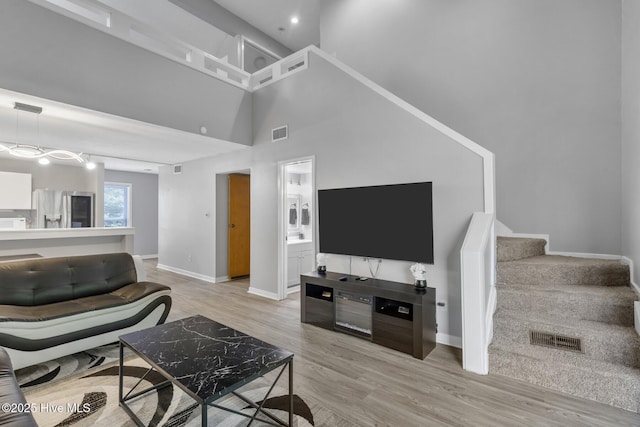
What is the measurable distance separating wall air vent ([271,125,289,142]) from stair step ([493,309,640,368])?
356 cm

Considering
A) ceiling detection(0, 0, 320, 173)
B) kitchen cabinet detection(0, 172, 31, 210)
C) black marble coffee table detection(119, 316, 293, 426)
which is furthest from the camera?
kitchen cabinet detection(0, 172, 31, 210)

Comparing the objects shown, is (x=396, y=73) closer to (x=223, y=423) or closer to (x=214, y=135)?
(x=214, y=135)

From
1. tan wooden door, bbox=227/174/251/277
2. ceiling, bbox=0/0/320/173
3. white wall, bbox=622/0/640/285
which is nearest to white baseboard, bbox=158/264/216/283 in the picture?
tan wooden door, bbox=227/174/251/277

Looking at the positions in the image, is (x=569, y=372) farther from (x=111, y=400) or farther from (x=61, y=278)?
(x=61, y=278)

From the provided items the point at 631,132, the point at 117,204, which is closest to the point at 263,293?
the point at 631,132

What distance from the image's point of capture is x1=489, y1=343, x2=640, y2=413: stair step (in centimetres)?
203

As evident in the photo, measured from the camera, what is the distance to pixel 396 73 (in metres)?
4.89

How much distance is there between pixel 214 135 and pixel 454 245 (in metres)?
3.70

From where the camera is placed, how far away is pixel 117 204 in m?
8.39

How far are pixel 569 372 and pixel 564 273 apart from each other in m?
1.04

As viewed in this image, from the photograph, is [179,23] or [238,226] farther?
[238,226]

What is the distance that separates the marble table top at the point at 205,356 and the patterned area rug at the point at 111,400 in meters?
0.45

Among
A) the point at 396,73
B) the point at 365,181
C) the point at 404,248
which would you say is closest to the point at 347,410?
the point at 404,248

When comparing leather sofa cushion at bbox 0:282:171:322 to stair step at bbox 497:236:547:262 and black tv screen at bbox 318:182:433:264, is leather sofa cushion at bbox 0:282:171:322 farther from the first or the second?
stair step at bbox 497:236:547:262
